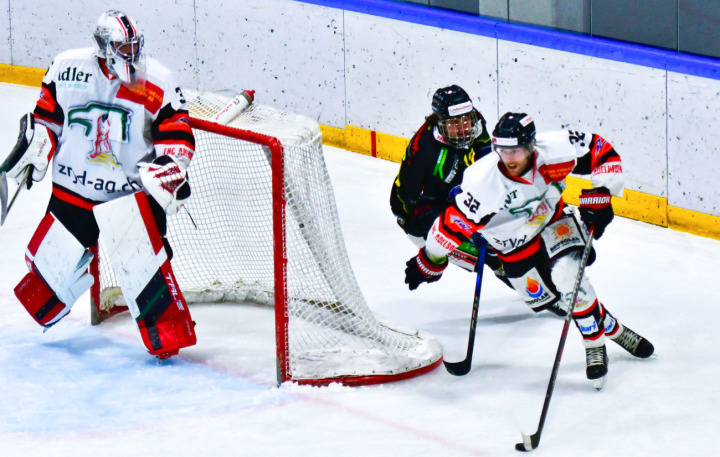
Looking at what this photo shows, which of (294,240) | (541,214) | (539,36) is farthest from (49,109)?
(539,36)

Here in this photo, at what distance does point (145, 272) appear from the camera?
4.23m

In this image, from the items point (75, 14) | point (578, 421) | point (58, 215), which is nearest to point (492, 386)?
point (578, 421)

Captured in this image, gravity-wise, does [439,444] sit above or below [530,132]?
below

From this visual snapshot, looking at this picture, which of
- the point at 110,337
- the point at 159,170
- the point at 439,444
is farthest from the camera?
the point at 110,337

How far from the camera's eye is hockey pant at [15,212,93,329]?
438 centimetres

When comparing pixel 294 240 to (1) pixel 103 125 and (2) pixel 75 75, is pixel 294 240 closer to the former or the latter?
(1) pixel 103 125

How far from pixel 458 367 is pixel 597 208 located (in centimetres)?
70

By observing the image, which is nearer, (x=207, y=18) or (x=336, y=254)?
(x=336, y=254)

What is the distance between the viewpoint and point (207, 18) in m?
7.32

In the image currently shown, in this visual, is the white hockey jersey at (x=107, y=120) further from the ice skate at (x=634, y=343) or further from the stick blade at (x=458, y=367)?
the ice skate at (x=634, y=343)

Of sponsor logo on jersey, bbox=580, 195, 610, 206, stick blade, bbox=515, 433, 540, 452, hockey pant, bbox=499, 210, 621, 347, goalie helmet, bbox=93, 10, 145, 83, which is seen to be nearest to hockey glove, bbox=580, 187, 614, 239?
sponsor logo on jersey, bbox=580, 195, 610, 206

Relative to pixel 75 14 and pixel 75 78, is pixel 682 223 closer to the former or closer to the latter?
pixel 75 78

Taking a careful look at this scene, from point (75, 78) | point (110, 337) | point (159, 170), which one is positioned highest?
point (75, 78)

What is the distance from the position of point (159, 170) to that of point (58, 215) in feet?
1.79
